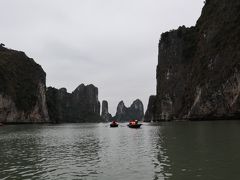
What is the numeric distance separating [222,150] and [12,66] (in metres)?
165

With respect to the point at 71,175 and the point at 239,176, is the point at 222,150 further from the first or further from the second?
the point at 71,175

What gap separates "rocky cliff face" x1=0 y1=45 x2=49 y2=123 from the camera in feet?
500

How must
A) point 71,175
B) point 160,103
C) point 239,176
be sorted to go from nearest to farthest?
point 239,176
point 71,175
point 160,103

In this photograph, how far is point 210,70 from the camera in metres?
110

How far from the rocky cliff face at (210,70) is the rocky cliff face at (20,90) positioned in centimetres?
7228

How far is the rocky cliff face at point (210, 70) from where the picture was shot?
314ft

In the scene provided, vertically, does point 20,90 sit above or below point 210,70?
above

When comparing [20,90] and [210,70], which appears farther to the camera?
[20,90]

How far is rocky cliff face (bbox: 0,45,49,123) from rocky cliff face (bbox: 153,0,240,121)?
2846 inches

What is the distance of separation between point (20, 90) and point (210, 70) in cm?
10301

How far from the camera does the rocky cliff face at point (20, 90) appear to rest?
152 meters

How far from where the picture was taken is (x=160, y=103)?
573ft

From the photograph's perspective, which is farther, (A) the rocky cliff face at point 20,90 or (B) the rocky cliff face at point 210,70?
(A) the rocky cliff face at point 20,90

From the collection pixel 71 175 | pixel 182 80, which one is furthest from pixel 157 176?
pixel 182 80
